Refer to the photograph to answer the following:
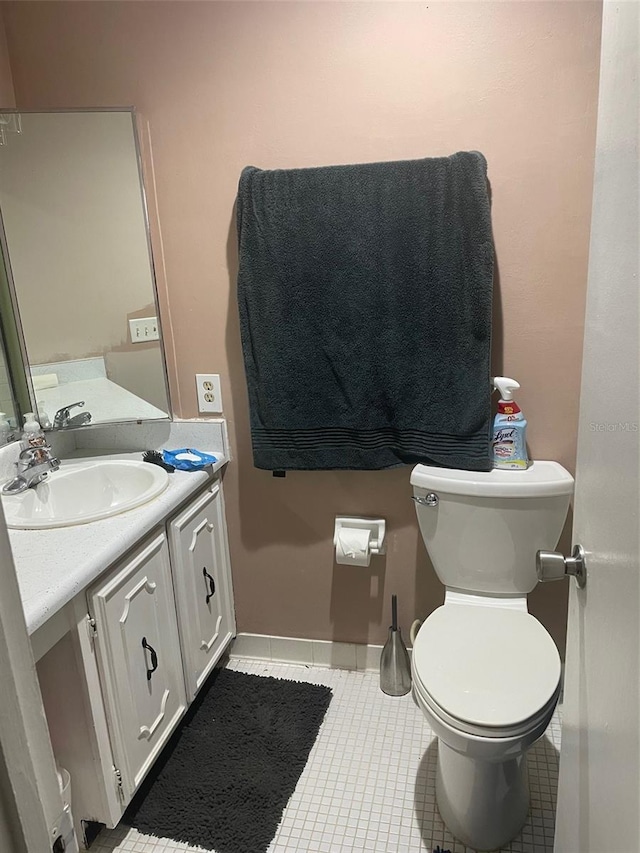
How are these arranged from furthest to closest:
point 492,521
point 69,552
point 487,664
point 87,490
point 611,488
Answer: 1. point 87,490
2. point 492,521
3. point 487,664
4. point 69,552
5. point 611,488

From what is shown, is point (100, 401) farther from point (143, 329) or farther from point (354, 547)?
point (354, 547)

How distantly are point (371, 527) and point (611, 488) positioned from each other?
4.03 feet

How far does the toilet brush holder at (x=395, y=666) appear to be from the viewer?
196 centimetres

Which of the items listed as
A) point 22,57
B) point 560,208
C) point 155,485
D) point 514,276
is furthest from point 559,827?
point 22,57

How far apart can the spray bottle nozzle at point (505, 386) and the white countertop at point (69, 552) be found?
0.95m

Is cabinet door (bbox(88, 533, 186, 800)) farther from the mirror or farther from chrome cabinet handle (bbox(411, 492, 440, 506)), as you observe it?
chrome cabinet handle (bbox(411, 492, 440, 506))

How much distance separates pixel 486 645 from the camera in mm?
1460

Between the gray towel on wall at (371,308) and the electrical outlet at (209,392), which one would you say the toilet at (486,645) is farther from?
the electrical outlet at (209,392)

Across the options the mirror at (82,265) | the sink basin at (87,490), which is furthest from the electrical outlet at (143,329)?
the sink basin at (87,490)

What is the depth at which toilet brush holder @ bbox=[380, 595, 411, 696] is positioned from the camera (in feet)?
6.42

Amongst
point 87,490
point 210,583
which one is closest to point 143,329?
point 87,490

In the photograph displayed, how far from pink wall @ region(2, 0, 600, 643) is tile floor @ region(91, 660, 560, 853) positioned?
34 cm

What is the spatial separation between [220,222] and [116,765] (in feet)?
4.89

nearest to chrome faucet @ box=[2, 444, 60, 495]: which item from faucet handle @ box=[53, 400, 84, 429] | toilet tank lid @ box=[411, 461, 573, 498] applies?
faucet handle @ box=[53, 400, 84, 429]
